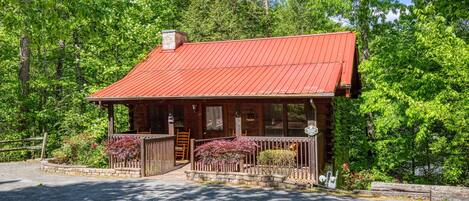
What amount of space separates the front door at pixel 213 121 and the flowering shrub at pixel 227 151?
146 inches

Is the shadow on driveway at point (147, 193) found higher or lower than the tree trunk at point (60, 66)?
lower

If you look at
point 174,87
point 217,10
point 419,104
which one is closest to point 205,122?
point 174,87

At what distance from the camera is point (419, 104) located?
11750 millimetres

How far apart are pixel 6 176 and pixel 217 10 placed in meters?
20.1

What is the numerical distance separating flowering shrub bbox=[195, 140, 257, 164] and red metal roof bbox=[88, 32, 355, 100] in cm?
178

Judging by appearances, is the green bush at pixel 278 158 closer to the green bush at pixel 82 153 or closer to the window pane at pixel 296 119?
the window pane at pixel 296 119

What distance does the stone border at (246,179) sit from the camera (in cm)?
1179

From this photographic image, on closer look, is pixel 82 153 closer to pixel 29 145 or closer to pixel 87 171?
pixel 87 171

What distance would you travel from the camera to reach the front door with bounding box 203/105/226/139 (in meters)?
17.0

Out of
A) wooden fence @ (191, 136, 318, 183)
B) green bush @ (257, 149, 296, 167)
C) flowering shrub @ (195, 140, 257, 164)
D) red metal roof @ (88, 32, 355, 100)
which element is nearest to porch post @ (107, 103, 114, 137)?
red metal roof @ (88, 32, 355, 100)

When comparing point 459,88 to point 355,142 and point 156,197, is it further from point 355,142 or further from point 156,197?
point 156,197

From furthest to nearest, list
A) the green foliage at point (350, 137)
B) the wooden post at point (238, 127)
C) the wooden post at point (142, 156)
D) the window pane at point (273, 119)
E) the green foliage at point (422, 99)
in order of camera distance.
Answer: the green foliage at point (350, 137) < the window pane at point (273, 119) < the wooden post at point (238, 127) < the wooden post at point (142, 156) < the green foliage at point (422, 99)

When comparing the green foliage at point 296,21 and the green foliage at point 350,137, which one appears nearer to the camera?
the green foliage at point 350,137

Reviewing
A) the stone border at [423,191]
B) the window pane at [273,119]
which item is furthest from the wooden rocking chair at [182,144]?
the stone border at [423,191]
